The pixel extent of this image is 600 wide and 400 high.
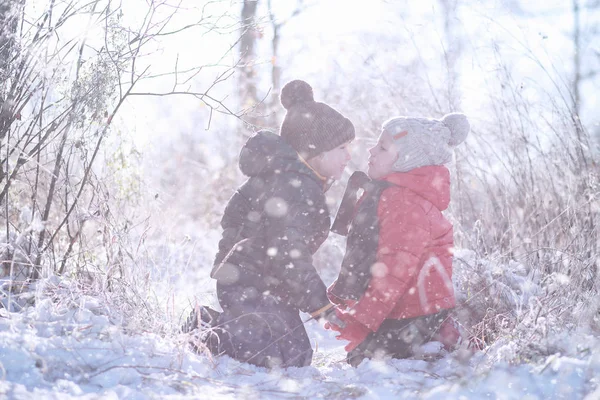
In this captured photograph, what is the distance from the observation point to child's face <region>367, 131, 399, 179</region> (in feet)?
9.38

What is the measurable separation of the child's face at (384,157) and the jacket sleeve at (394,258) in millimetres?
234

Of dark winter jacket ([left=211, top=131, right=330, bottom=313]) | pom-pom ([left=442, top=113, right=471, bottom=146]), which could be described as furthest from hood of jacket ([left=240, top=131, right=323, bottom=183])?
pom-pom ([left=442, top=113, right=471, bottom=146])

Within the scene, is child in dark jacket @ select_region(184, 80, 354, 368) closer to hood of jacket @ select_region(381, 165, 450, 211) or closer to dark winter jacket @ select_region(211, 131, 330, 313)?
dark winter jacket @ select_region(211, 131, 330, 313)

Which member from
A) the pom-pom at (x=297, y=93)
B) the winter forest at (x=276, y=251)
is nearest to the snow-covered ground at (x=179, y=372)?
the winter forest at (x=276, y=251)

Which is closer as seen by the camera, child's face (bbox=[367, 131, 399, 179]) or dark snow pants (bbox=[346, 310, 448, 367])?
dark snow pants (bbox=[346, 310, 448, 367])

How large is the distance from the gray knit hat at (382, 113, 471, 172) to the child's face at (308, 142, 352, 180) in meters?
0.26

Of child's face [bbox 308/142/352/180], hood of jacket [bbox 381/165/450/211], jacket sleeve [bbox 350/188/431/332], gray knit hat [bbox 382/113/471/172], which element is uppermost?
gray knit hat [bbox 382/113/471/172]

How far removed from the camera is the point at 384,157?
9.43ft

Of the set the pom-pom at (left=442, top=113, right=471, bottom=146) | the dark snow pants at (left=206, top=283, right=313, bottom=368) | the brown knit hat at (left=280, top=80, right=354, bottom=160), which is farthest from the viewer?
the pom-pom at (left=442, top=113, right=471, bottom=146)

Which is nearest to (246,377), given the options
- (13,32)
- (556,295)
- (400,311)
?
(400,311)

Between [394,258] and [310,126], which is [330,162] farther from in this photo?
[394,258]

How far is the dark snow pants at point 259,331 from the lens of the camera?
253 cm

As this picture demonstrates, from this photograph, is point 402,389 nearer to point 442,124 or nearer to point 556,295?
point 556,295

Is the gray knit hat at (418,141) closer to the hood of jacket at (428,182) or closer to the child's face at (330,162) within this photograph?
the hood of jacket at (428,182)
